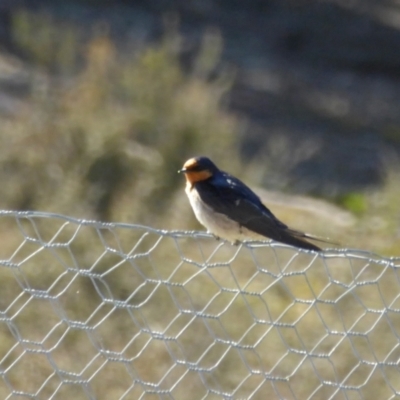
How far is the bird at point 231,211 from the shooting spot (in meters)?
4.25

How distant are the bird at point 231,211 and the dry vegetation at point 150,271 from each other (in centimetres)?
20

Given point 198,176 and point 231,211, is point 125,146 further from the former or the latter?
point 231,211

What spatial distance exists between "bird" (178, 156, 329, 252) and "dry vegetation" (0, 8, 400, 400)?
0.20 meters

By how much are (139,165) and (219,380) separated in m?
3.65

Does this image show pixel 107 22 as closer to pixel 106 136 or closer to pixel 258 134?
pixel 258 134

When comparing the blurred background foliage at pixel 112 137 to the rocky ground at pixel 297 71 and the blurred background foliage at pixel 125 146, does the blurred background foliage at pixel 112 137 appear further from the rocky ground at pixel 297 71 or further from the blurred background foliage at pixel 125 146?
the rocky ground at pixel 297 71

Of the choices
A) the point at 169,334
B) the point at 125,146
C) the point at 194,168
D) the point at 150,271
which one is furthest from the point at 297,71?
the point at 169,334

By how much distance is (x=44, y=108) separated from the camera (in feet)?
27.8

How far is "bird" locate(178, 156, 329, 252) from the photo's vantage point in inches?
167

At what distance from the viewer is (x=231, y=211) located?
438cm

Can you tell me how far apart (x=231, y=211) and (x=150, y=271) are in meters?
1.06

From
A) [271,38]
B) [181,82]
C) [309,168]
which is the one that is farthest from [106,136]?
[271,38]

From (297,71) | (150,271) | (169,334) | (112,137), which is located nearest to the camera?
(169,334)

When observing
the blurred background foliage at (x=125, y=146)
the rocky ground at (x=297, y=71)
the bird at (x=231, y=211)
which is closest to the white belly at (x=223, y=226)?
the bird at (x=231, y=211)
